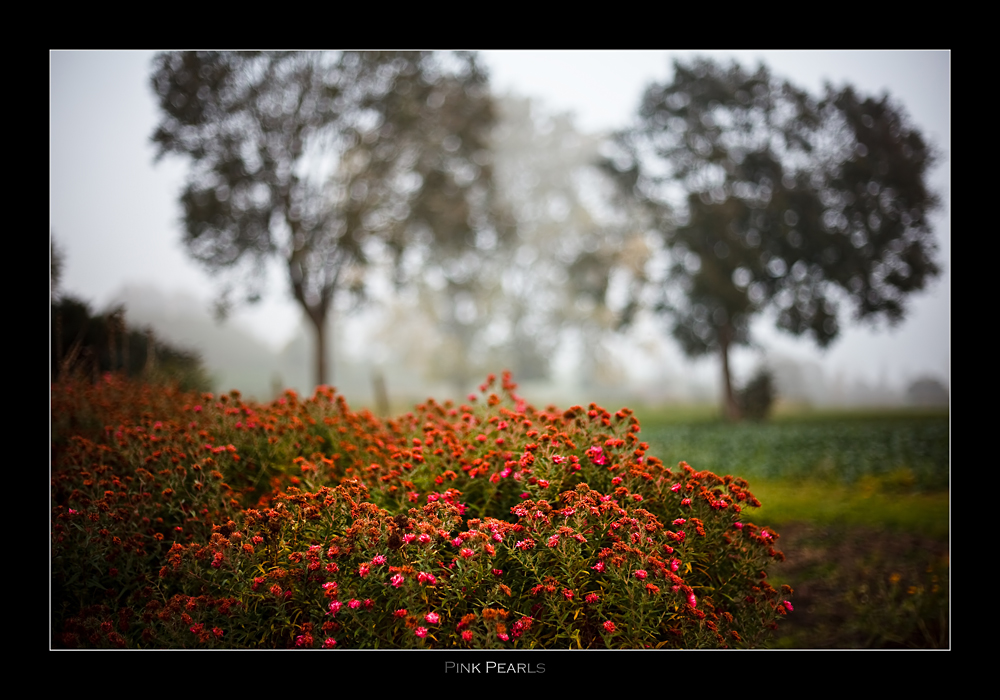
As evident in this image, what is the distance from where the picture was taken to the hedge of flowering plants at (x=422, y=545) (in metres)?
1.67

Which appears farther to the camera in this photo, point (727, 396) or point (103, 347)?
point (727, 396)

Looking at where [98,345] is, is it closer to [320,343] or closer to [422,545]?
[422,545]

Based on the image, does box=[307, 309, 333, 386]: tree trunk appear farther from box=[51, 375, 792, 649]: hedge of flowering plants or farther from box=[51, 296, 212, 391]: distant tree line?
box=[51, 375, 792, 649]: hedge of flowering plants

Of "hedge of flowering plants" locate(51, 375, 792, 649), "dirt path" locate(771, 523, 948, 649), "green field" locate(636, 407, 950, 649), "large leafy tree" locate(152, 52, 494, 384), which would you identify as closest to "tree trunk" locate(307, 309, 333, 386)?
"large leafy tree" locate(152, 52, 494, 384)

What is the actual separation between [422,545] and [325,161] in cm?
531

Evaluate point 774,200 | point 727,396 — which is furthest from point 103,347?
point 727,396

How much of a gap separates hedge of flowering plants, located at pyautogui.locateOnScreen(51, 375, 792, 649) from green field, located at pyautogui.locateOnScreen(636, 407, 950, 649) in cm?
111

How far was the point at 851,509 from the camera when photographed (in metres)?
4.34

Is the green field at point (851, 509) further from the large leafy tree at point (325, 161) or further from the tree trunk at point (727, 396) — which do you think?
the large leafy tree at point (325, 161)

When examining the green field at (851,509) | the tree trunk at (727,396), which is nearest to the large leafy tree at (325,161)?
the tree trunk at (727,396)
